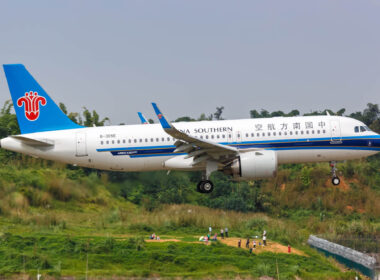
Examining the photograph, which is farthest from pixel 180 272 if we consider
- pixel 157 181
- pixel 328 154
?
pixel 328 154

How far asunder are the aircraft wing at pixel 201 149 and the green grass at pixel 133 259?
732 cm

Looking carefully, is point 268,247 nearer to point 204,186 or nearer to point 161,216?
point 161,216

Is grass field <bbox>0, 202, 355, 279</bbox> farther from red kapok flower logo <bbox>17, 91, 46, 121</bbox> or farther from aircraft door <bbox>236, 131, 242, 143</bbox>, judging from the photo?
red kapok flower logo <bbox>17, 91, 46, 121</bbox>

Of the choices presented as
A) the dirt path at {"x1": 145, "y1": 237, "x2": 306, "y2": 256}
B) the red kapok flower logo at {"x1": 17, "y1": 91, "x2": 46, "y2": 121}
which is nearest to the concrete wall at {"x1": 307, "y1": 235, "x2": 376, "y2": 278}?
the dirt path at {"x1": 145, "y1": 237, "x2": 306, "y2": 256}

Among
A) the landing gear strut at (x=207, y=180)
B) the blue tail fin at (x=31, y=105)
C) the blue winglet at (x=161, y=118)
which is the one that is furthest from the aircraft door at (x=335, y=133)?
the blue tail fin at (x=31, y=105)

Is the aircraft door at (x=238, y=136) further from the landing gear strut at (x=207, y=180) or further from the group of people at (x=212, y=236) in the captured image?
the group of people at (x=212, y=236)

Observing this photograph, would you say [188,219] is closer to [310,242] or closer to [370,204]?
[310,242]

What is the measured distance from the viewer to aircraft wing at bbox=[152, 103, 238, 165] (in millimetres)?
33969

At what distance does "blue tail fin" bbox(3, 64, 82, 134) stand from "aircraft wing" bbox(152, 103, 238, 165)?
7.51m

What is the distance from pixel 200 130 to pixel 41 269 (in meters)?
12.6

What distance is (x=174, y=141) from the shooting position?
3653cm

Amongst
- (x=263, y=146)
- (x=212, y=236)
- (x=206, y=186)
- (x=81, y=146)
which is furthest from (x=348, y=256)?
(x=81, y=146)

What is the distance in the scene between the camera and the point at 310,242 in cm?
5325

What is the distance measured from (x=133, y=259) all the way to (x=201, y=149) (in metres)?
9.52
